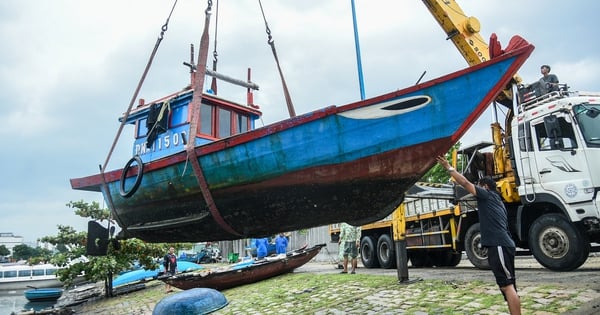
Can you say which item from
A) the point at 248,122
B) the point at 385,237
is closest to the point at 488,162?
the point at 385,237

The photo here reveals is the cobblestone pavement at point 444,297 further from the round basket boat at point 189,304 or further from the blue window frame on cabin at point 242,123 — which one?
the blue window frame on cabin at point 242,123

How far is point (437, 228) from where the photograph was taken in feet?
36.6

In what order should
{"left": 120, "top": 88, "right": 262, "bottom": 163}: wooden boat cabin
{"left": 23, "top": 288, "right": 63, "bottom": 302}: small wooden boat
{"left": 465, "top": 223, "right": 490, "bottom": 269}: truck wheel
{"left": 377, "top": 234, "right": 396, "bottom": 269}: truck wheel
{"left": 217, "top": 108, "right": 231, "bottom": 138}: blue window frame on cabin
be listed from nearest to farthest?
{"left": 120, "top": 88, "right": 262, "bottom": 163}: wooden boat cabin, {"left": 217, "top": 108, "right": 231, "bottom": 138}: blue window frame on cabin, {"left": 465, "top": 223, "right": 490, "bottom": 269}: truck wheel, {"left": 377, "top": 234, "right": 396, "bottom": 269}: truck wheel, {"left": 23, "top": 288, "right": 63, "bottom": 302}: small wooden boat

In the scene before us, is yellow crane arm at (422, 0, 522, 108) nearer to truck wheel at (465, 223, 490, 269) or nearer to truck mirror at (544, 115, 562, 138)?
truck mirror at (544, 115, 562, 138)

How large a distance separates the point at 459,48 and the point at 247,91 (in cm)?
636

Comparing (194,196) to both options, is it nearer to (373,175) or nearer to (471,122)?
(373,175)

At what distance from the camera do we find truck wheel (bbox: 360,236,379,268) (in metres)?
13.4

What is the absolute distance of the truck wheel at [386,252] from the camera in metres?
12.5

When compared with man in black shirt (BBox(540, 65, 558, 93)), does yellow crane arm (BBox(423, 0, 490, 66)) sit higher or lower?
higher

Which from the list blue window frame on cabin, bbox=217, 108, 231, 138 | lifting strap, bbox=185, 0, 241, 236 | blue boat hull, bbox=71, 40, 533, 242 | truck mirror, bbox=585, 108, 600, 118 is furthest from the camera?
truck mirror, bbox=585, 108, 600, 118

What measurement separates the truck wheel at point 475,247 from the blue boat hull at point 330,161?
5561 millimetres

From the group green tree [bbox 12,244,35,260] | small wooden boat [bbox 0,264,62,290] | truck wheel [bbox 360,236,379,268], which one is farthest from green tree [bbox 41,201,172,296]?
green tree [bbox 12,244,35,260]

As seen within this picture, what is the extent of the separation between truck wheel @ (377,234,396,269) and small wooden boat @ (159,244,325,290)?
2372 mm

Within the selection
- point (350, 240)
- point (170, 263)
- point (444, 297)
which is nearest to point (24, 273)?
point (170, 263)
